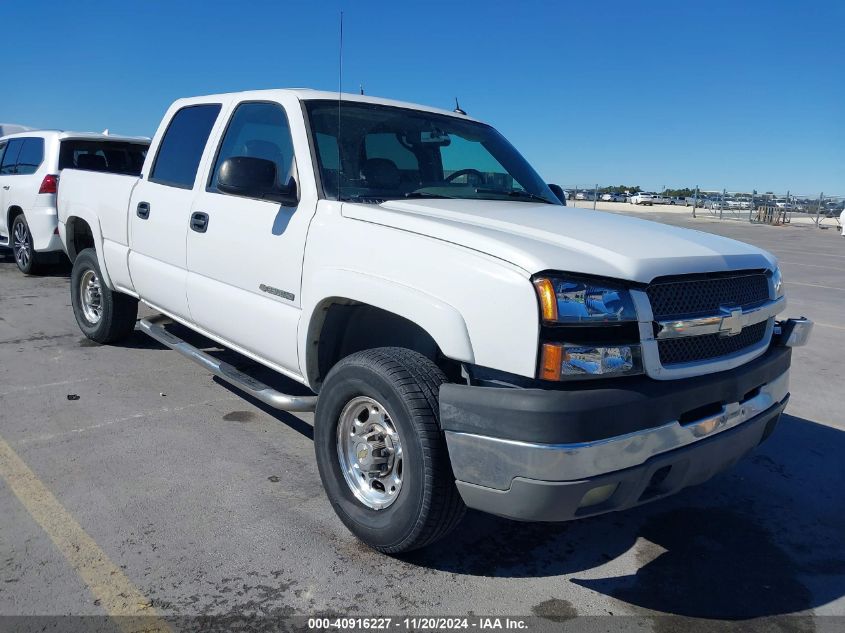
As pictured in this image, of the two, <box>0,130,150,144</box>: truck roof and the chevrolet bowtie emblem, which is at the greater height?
<box>0,130,150,144</box>: truck roof

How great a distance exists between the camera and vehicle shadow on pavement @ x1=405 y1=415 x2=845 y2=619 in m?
2.90

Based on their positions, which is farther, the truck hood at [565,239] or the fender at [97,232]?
the fender at [97,232]

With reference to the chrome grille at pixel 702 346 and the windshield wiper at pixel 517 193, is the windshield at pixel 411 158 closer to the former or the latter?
the windshield wiper at pixel 517 193

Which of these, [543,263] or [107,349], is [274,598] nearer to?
[543,263]

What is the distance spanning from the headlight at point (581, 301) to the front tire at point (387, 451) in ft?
1.93

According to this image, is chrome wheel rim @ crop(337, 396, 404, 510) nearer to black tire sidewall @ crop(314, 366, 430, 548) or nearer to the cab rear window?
black tire sidewall @ crop(314, 366, 430, 548)

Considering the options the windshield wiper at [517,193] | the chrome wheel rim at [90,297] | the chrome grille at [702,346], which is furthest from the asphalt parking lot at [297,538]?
the windshield wiper at [517,193]

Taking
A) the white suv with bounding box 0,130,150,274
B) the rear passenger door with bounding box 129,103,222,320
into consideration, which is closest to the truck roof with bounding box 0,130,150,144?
the white suv with bounding box 0,130,150,274

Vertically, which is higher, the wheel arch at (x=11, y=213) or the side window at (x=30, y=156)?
→ the side window at (x=30, y=156)

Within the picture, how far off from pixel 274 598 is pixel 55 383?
3295 millimetres

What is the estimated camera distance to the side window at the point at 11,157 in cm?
991

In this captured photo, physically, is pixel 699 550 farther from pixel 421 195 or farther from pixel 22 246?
pixel 22 246

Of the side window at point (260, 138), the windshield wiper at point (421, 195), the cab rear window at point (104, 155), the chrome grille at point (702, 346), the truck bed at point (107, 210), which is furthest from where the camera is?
the cab rear window at point (104, 155)

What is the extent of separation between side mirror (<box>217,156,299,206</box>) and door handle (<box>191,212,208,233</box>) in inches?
28.1
